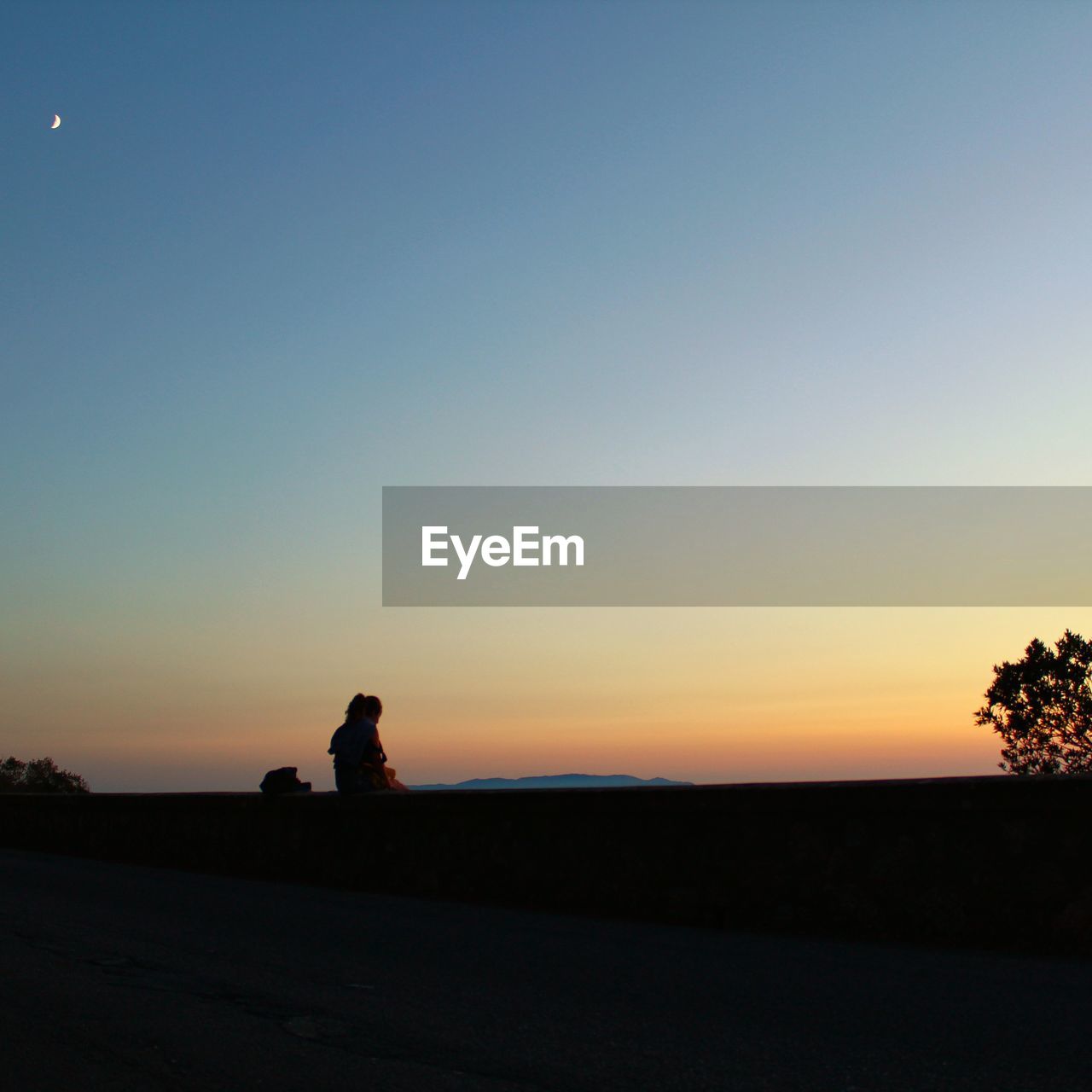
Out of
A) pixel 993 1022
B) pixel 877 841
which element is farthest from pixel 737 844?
pixel 993 1022

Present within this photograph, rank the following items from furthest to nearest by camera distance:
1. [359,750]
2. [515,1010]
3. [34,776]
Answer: [34,776] < [359,750] < [515,1010]

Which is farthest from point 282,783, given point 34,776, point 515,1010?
point 34,776

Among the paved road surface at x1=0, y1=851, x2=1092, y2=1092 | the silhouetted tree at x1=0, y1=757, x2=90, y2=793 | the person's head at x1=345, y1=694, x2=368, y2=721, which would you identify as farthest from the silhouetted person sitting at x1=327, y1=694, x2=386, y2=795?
the silhouetted tree at x1=0, y1=757, x2=90, y2=793

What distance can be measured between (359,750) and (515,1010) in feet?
21.7

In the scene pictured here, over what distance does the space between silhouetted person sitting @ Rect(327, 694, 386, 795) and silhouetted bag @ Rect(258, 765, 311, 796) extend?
91 cm

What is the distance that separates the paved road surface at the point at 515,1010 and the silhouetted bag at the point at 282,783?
4313 mm

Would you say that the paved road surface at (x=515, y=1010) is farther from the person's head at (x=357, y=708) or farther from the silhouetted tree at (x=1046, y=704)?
the silhouetted tree at (x=1046, y=704)

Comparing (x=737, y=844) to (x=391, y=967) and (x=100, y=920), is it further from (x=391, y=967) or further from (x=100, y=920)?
(x=100, y=920)

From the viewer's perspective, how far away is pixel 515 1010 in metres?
5.00

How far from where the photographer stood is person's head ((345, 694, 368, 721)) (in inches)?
452

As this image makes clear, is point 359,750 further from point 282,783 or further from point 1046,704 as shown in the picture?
point 1046,704

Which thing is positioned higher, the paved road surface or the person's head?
the person's head

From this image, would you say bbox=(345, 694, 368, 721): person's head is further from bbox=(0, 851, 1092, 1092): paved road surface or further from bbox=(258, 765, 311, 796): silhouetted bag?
bbox=(0, 851, 1092, 1092): paved road surface

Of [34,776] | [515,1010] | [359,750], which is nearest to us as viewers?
[515,1010]
